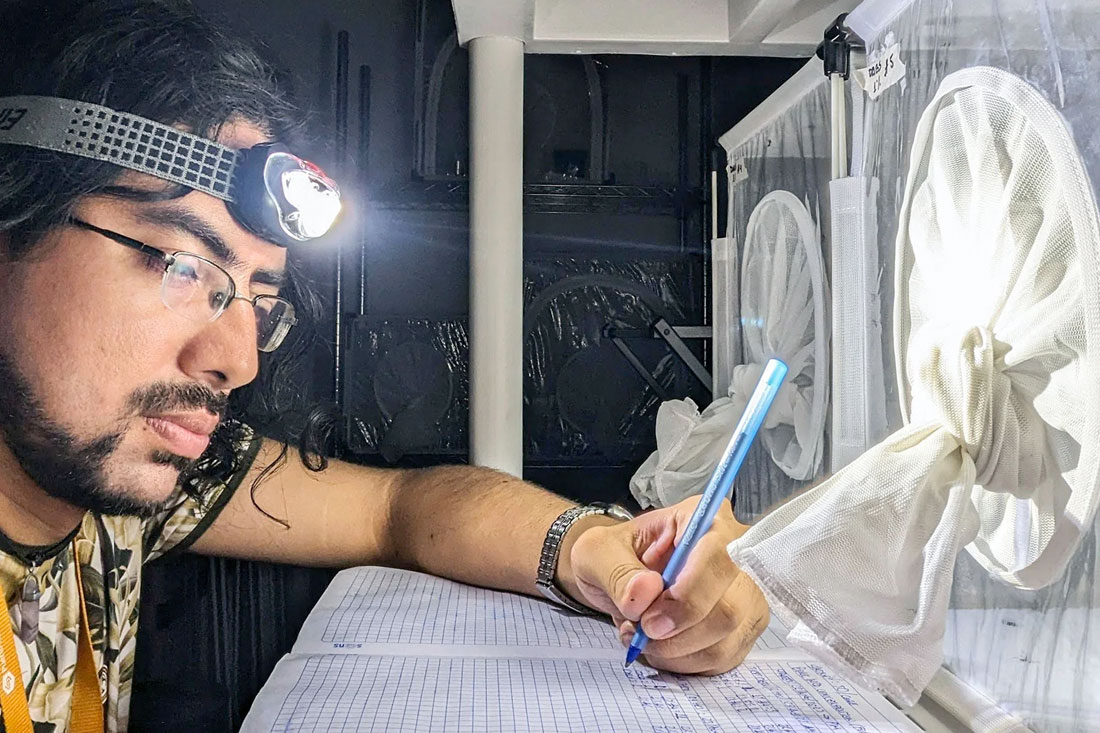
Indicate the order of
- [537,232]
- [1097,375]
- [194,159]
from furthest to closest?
[537,232] → [194,159] → [1097,375]

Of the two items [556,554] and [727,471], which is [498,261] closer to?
[556,554]

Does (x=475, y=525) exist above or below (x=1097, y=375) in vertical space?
below

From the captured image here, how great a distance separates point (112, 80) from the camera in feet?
2.03

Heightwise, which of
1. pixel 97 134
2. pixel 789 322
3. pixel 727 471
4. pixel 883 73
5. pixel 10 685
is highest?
pixel 883 73

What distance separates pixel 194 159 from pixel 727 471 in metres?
0.45

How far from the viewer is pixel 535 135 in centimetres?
141

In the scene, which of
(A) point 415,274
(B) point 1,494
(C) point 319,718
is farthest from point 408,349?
(C) point 319,718

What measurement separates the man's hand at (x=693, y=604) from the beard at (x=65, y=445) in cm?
39

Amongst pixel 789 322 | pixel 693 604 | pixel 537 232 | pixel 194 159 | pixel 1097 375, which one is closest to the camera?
pixel 1097 375

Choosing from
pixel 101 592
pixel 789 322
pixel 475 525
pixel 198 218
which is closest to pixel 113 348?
pixel 198 218

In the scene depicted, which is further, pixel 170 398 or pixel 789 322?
pixel 789 322

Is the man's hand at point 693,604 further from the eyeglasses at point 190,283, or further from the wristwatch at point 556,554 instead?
the eyeglasses at point 190,283

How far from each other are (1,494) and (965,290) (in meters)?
0.72

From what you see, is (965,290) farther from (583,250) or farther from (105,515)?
(583,250)
